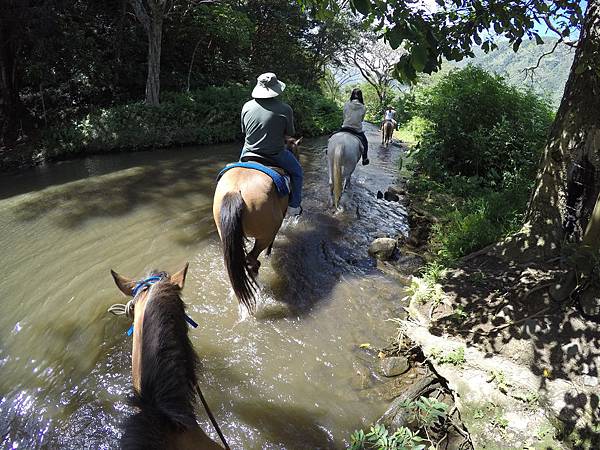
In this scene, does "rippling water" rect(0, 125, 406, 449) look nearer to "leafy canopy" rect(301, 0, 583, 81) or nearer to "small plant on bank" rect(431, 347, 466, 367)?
"small plant on bank" rect(431, 347, 466, 367)

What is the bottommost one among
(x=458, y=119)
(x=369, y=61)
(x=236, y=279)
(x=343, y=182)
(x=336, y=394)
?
(x=336, y=394)

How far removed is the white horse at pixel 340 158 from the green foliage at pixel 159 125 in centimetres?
780

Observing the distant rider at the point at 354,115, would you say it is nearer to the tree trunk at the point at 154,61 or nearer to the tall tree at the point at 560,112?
the tall tree at the point at 560,112

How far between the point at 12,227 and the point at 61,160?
5.59 metres

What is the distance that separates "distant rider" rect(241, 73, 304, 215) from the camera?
4.79 meters

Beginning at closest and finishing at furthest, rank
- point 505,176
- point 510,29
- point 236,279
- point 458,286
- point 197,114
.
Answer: point 510,29, point 236,279, point 458,286, point 505,176, point 197,114

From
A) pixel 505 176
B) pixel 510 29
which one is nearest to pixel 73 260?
pixel 510 29

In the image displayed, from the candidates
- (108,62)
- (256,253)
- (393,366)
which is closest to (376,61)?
(108,62)

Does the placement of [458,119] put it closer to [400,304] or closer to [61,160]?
[400,304]

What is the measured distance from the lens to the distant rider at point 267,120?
4785 mm

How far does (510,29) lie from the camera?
373 cm

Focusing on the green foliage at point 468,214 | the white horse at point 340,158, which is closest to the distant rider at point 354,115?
the white horse at point 340,158

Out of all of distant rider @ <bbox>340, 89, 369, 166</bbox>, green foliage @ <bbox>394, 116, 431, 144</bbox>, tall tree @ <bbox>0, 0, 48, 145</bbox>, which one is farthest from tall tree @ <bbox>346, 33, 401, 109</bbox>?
distant rider @ <bbox>340, 89, 369, 166</bbox>

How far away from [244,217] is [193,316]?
122 centimetres
